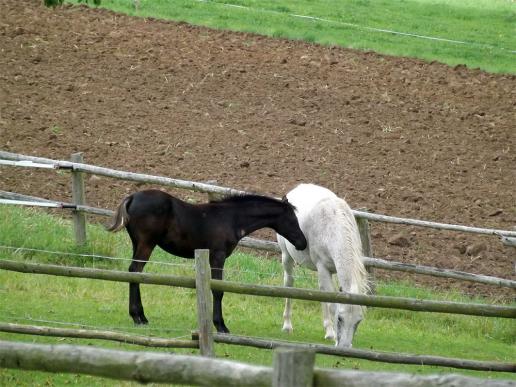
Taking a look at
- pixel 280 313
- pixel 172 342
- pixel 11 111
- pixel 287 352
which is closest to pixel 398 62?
pixel 11 111

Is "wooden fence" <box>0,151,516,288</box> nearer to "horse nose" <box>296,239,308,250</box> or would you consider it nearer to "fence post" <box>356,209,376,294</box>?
"fence post" <box>356,209,376,294</box>

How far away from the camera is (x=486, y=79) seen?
70.3 feet

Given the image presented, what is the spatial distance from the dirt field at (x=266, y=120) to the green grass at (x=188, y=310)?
1178 millimetres

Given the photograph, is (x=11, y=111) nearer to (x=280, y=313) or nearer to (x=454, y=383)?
(x=280, y=313)

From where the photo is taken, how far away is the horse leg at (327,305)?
437 inches

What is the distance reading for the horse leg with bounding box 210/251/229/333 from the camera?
35.1 ft

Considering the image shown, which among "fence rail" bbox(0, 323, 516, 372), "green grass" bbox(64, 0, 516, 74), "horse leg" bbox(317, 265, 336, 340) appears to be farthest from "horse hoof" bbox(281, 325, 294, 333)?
"green grass" bbox(64, 0, 516, 74)

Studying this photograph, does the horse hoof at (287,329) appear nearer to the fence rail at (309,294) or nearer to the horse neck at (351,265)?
the horse neck at (351,265)

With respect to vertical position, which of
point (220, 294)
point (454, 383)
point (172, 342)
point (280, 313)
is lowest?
point (280, 313)

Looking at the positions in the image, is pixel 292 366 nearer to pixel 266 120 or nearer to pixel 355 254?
pixel 355 254

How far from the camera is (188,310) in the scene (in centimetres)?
1185

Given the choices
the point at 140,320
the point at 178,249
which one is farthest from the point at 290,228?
the point at 140,320

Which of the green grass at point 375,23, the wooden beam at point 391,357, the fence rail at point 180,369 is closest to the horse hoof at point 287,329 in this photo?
the wooden beam at point 391,357

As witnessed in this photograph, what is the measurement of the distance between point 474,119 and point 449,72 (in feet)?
8.46
